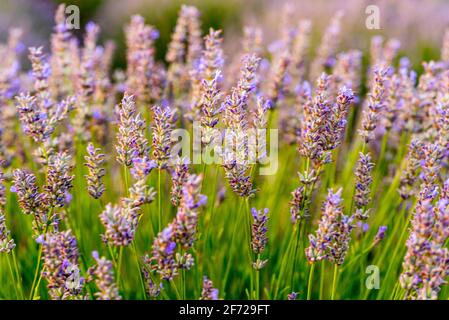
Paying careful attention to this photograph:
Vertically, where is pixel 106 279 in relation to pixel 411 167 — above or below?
below

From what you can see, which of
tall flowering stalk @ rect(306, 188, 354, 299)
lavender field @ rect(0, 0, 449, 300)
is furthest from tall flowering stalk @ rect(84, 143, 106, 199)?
tall flowering stalk @ rect(306, 188, 354, 299)

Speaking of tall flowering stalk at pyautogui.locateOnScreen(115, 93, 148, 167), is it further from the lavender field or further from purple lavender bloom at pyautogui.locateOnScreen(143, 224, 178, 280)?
purple lavender bloom at pyautogui.locateOnScreen(143, 224, 178, 280)

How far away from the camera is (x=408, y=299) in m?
1.45

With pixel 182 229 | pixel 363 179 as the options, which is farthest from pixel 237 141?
pixel 363 179

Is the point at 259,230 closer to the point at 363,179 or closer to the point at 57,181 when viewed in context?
the point at 363,179

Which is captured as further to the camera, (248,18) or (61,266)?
(248,18)

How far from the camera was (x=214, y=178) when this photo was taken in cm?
208

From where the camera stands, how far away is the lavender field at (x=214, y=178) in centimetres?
138

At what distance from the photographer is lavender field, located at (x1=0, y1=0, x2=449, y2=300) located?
1.38 metres

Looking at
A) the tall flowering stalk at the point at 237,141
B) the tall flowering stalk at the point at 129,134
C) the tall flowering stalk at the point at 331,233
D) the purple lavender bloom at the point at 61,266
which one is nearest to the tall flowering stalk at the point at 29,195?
the purple lavender bloom at the point at 61,266

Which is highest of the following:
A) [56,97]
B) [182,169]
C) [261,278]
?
[56,97]
